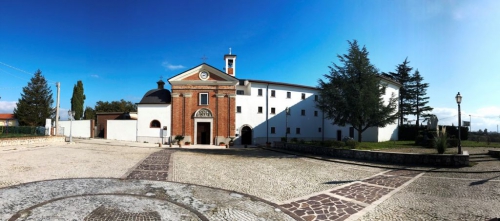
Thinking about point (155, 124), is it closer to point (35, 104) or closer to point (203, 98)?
point (203, 98)

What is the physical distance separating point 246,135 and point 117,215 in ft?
95.7

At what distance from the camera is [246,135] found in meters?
34.2

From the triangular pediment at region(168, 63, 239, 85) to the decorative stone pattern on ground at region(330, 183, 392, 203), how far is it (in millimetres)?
26594

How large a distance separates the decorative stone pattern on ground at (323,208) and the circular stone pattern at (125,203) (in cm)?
41

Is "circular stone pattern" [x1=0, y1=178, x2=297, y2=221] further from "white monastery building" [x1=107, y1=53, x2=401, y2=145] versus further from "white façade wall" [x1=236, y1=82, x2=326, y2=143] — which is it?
A: "white façade wall" [x1=236, y1=82, x2=326, y2=143]

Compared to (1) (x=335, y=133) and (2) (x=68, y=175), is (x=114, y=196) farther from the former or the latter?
(1) (x=335, y=133)

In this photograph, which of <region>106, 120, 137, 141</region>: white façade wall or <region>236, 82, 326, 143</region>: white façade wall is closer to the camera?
<region>106, 120, 137, 141</region>: white façade wall

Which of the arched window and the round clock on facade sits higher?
the round clock on facade

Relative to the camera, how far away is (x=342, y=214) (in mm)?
5637

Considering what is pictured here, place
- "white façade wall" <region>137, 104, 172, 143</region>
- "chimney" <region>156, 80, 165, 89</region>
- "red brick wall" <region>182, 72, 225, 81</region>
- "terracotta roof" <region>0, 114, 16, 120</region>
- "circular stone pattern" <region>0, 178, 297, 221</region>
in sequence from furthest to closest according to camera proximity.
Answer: "terracotta roof" <region>0, 114, 16, 120</region> < "chimney" <region>156, 80, 165, 89</region> < "red brick wall" <region>182, 72, 225, 81</region> < "white façade wall" <region>137, 104, 172, 143</region> < "circular stone pattern" <region>0, 178, 297, 221</region>

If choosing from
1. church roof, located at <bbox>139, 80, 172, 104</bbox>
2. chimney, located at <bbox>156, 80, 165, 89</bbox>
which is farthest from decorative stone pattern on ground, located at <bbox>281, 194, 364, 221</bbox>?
chimney, located at <bbox>156, 80, 165, 89</bbox>

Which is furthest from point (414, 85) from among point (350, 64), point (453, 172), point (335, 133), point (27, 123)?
point (27, 123)

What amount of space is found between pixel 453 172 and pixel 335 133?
87.5ft

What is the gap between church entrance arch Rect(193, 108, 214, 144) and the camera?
107ft
